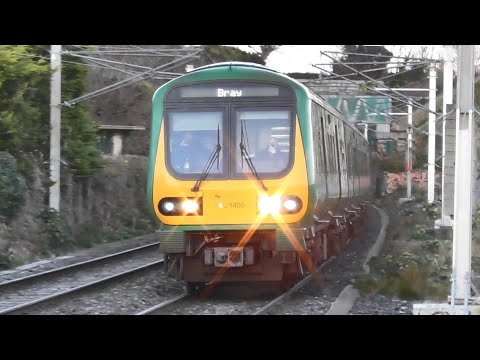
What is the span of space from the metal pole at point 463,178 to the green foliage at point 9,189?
9.98 m

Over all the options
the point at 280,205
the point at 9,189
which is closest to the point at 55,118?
the point at 9,189

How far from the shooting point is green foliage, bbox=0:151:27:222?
645 inches

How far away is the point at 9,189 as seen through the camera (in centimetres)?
1655

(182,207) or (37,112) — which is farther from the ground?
(37,112)

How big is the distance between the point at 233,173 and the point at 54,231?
8.61 metres

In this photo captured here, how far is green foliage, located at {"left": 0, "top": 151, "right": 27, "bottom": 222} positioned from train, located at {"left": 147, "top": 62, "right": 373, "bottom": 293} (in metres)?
6.59

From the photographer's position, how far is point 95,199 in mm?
23031

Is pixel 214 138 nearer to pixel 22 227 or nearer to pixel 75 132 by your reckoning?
pixel 22 227

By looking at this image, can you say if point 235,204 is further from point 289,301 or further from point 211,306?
point 289,301

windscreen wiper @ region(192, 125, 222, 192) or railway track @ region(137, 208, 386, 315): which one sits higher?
windscreen wiper @ region(192, 125, 222, 192)

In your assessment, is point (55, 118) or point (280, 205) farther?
Result: point (55, 118)

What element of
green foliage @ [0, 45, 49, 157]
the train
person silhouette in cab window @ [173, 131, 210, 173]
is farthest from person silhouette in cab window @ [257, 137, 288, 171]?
green foliage @ [0, 45, 49, 157]

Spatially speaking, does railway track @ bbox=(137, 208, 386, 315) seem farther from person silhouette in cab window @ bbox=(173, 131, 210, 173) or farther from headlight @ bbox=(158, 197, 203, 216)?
A: person silhouette in cab window @ bbox=(173, 131, 210, 173)

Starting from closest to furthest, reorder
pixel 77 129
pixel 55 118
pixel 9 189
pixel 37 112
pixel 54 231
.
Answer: pixel 9 189
pixel 54 231
pixel 55 118
pixel 37 112
pixel 77 129
